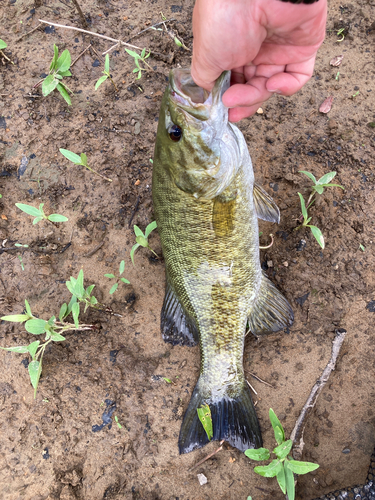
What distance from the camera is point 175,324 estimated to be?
2602 millimetres

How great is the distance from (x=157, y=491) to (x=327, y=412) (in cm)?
157

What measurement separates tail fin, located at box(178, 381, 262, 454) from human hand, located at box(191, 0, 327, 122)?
218 centimetres

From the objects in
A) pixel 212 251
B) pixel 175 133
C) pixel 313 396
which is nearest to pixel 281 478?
pixel 313 396

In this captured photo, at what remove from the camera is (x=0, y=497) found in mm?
2564

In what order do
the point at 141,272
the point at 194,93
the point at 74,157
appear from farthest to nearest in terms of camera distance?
1. the point at 141,272
2. the point at 74,157
3. the point at 194,93

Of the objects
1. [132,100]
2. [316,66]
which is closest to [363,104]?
[316,66]

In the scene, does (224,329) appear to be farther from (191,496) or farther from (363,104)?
(363,104)

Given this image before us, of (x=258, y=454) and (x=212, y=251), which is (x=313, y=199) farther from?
(x=258, y=454)

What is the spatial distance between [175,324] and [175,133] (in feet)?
4.93

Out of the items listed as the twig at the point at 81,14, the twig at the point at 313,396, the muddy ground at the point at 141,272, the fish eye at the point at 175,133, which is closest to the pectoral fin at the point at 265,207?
the muddy ground at the point at 141,272

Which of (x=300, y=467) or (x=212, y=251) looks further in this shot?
(x=212, y=251)

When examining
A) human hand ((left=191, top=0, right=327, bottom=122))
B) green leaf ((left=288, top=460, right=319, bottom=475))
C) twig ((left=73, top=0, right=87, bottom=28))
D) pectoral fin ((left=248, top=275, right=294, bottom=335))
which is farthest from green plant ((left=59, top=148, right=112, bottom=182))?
green leaf ((left=288, top=460, right=319, bottom=475))

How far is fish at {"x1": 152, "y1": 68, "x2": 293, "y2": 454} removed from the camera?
203cm

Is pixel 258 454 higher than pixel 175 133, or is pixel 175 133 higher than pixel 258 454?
pixel 175 133
